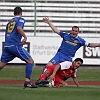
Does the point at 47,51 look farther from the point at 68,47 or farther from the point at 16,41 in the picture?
the point at 16,41

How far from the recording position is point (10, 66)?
2512cm

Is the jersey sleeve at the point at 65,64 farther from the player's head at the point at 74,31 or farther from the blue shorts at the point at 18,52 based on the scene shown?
the blue shorts at the point at 18,52

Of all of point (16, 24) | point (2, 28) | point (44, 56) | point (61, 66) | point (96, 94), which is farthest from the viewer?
point (2, 28)

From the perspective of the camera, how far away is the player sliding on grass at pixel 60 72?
12.6m

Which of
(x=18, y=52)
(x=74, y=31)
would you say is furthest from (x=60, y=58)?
(x=18, y=52)

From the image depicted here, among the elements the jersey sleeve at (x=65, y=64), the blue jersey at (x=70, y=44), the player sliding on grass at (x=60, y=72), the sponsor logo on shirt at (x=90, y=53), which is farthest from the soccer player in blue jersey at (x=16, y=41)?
the sponsor logo on shirt at (x=90, y=53)

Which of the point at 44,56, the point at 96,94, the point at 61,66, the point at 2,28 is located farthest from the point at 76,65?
the point at 2,28

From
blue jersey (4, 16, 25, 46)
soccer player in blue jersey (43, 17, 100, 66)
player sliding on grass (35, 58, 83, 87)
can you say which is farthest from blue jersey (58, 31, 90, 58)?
blue jersey (4, 16, 25, 46)

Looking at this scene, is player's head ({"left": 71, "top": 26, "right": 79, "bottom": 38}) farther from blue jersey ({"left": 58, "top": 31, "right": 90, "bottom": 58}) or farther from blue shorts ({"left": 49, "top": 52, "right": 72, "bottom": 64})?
blue shorts ({"left": 49, "top": 52, "right": 72, "bottom": 64})

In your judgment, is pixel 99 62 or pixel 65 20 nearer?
pixel 99 62

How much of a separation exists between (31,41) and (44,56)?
1066 mm

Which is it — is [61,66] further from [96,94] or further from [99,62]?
[99,62]

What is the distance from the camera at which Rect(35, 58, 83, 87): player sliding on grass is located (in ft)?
41.4

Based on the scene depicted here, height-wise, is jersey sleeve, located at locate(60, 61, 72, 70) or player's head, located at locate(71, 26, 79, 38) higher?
player's head, located at locate(71, 26, 79, 38)
